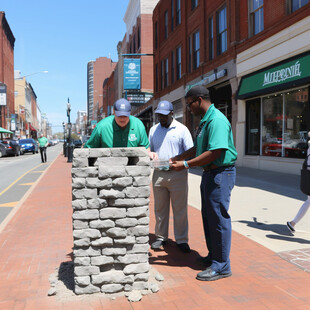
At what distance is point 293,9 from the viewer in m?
12.1

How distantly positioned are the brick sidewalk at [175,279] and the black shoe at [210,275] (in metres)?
0.05

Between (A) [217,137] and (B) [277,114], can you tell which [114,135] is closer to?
(A) [217,137]

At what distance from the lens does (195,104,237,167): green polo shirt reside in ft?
11.5

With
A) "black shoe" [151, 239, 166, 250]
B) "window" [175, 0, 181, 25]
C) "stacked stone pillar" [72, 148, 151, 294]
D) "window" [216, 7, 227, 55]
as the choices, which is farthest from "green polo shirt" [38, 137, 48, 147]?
"stacked stone pillar" [72, 148, 151, 294]

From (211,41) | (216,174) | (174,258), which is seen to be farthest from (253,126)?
(216,174)

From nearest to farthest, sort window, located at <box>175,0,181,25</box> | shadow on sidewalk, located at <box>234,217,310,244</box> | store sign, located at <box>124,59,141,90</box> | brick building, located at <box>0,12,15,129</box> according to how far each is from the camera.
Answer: shadow on sidewalk, located at <box>234,217,310,244</box>, window, located at <box>175,0,181,25</box>, store sign, located at <box>124,59,141,90</box>, brick building, located at <box>0,12,15,129</box>

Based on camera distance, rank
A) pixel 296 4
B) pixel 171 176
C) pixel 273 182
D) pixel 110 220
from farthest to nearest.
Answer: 1. pixel 296 4
2. pixel 273 182
3. pixel 171 176
4. pixel 110 220

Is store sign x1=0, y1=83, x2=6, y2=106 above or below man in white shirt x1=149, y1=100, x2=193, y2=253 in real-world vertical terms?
above

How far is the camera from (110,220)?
3293mm

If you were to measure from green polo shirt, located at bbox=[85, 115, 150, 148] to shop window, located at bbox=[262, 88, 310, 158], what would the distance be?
9.03 metres

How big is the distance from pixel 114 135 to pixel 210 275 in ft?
6.02

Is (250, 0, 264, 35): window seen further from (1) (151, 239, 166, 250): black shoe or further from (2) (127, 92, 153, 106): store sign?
(2) (127, 92, 153, 106): store sign

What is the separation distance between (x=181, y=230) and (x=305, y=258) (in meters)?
1.57

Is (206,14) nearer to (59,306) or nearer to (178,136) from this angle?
(178,136)
